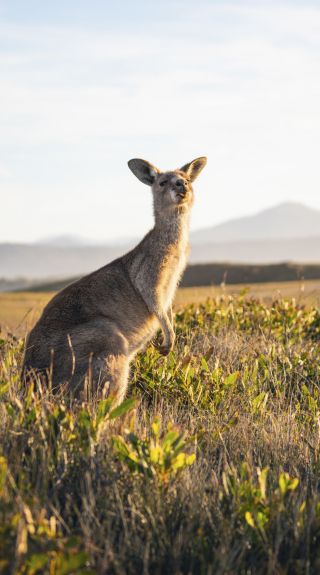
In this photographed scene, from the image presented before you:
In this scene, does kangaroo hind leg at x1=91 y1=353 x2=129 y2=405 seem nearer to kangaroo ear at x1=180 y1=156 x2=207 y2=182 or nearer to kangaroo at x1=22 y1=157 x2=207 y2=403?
kangaroo at x1=22 y1=157 x2=207 y2=403

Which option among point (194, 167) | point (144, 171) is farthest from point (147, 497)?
point (194, 167)

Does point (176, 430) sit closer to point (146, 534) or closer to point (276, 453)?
point (146, 534)

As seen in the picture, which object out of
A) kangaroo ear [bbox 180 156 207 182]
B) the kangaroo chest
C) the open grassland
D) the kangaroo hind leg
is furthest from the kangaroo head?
the open grassland

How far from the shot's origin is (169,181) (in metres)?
6.61

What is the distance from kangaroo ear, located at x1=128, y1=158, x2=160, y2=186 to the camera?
679cm

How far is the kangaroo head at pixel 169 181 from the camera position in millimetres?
6535

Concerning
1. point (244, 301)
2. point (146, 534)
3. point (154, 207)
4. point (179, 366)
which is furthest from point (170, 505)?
point (244, 301)

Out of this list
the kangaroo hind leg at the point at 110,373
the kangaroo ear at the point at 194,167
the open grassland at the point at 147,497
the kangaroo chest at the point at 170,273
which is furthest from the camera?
the kangaroo ear at the point at 194,167

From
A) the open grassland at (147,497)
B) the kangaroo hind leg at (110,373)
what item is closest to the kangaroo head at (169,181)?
the kangaroo hind leg at (110,373)

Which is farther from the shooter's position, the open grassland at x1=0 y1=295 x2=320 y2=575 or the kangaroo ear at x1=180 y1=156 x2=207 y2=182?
the kangaroo ear at x1=180 y1=156 x2=207 y2=182

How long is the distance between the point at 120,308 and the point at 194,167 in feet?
6.29

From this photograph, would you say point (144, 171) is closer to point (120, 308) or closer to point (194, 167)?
point (194, 167)

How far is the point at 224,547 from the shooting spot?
3.09m

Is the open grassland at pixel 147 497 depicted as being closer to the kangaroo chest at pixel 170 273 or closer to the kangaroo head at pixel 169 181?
the kangaroo chest at pixel 170 273
